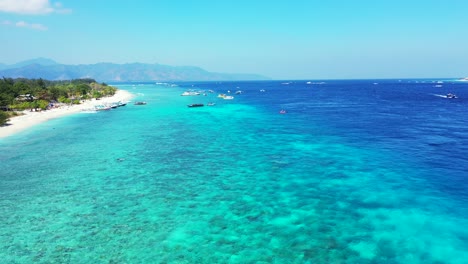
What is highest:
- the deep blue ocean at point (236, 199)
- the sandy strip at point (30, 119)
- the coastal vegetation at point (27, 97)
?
the coastal vegetation at point (27, 97)

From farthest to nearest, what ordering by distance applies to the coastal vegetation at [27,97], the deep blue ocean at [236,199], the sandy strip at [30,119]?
the coastal vegetation at [27,97]
the sandy strip at [30,119]
the deep blue ocean at [236,199]

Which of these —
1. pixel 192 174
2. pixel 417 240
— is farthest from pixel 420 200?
pixel 192 174

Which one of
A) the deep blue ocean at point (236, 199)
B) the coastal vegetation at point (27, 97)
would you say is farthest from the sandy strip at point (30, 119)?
the deep blue ocean at point (236, 199)

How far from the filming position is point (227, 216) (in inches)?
1000

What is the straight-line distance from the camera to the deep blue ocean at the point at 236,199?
67.2 feet

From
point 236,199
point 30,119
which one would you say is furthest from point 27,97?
point 236,199

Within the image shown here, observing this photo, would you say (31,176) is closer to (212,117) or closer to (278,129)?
(278,129)

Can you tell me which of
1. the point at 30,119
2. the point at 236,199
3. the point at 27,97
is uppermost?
the point at 27,97

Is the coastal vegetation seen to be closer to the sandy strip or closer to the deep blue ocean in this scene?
the sandy strip

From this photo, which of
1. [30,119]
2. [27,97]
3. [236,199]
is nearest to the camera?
[236,199]

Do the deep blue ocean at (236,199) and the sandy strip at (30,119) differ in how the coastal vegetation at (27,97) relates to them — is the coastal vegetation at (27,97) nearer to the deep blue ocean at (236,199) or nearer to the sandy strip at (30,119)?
the sandy strip at (30,119)

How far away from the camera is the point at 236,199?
2881 centimetres

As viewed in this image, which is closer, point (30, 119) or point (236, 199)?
point (236, 199)

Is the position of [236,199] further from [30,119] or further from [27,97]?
[27,97]
